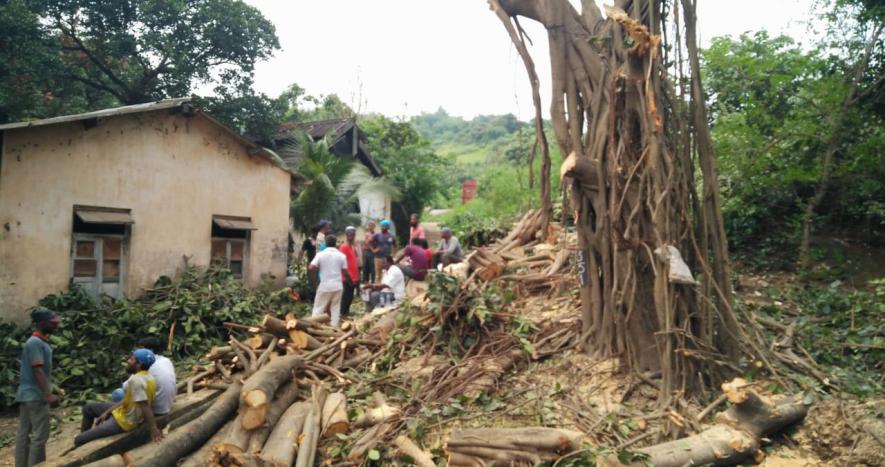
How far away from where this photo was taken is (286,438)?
240 inches

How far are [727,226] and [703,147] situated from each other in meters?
6.60

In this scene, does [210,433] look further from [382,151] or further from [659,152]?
[382,151]

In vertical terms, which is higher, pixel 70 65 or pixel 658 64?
pixel 70 65

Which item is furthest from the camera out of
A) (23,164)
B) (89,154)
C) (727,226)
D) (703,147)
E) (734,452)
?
(727,226)

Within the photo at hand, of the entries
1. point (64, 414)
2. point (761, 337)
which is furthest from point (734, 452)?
point (64, 414)

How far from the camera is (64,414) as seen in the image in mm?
8562

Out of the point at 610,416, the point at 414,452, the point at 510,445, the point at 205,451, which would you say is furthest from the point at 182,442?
the point at 610,416

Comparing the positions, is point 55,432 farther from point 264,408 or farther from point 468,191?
point 468,191

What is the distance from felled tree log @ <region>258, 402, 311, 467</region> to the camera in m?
5.67

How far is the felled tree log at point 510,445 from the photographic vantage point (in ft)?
16.1

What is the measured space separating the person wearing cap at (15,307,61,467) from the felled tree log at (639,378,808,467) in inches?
229

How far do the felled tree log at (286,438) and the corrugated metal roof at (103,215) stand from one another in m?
6.76

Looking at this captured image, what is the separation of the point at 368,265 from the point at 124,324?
4892mm

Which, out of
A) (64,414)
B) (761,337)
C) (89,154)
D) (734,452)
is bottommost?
(64,414)
